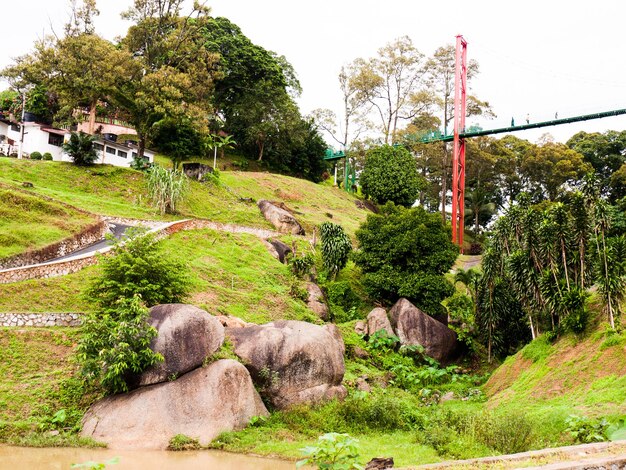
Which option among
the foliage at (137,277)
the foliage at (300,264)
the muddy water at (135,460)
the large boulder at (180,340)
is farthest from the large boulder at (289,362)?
the foliage at (300,264)

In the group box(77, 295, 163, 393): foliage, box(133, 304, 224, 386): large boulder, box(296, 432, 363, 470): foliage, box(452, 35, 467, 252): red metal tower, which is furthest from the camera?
box(452, 35, 467, 252): red metal tower

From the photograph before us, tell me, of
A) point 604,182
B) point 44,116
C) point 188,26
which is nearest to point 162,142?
point 188,26

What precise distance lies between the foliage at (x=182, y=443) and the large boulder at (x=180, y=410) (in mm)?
165

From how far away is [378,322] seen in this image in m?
32.0

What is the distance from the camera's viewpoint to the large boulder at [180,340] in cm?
1945

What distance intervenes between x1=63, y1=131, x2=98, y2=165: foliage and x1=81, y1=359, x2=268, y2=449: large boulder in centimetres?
2954

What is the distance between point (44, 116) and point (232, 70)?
18760mm

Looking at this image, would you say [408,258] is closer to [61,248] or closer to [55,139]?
[61,248]

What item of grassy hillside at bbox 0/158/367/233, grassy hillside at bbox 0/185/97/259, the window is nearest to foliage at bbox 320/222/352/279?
grassy hillside at bbox 0/158/367/233

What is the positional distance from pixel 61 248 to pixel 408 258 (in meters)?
18.1

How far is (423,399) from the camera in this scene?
2628 centimetres

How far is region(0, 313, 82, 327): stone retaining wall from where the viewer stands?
72.4 ft

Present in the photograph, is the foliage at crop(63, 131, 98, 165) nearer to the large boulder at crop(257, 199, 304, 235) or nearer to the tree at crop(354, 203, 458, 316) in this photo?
the large boulder at crop(257, 199, 304, 235)

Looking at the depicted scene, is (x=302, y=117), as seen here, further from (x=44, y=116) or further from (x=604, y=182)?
(x=604, y=182)
